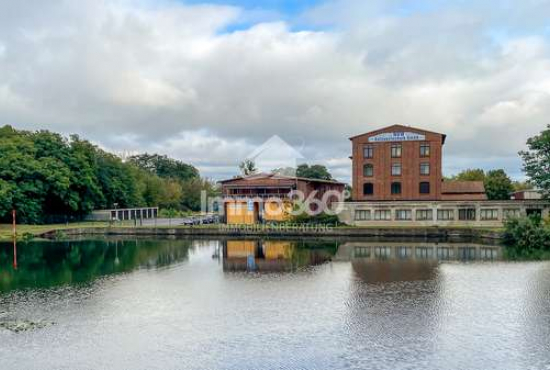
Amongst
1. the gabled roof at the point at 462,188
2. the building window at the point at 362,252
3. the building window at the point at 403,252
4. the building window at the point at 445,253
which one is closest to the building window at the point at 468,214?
the gabled roof at the point at 462,188

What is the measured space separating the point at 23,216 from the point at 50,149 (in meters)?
9.52

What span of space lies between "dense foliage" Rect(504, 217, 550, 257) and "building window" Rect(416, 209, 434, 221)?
1051cm

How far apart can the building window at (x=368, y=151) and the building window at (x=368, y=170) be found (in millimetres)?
1043

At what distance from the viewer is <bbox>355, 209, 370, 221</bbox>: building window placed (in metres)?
60.7

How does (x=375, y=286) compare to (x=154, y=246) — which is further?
(x=154, y=246)

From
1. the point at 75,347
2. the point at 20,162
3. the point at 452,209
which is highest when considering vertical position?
the point at 20,162

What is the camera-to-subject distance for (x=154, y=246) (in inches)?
1977

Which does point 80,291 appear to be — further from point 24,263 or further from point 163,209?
point 163,209

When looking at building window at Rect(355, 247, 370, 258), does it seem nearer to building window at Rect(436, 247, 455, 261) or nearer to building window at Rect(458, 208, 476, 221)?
building window at Rect(436, 247, 455, 261)

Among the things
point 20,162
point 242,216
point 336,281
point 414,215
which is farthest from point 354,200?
point 20,162

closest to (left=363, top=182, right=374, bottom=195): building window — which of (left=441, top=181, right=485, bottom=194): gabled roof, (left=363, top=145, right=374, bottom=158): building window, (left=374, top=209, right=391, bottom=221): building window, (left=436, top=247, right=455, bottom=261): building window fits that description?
(left=363, top=145, right=374, bottom=158): building window

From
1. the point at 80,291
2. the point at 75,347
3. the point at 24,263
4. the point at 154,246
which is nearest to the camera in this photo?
the point at 75,347

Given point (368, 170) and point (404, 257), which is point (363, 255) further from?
point (368, 170)

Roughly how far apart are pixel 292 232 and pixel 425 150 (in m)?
17.8
